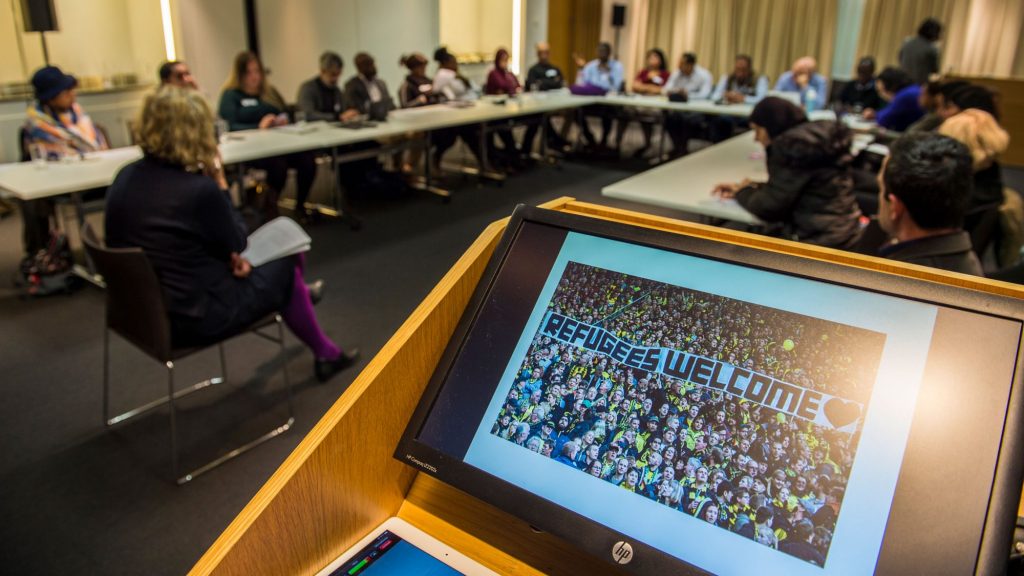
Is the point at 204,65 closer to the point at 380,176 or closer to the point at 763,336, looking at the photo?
the point at 380,176

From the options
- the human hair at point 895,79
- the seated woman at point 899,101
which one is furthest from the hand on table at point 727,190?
the human hair at point 895,79

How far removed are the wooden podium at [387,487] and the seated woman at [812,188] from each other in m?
2.01

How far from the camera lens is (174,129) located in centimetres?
211

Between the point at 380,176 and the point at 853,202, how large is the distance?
3952 millimetres

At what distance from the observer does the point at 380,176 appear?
574cm

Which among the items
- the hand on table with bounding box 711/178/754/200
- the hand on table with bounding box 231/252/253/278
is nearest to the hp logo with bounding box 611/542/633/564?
the hand on table with bounding box 231/252/253/278

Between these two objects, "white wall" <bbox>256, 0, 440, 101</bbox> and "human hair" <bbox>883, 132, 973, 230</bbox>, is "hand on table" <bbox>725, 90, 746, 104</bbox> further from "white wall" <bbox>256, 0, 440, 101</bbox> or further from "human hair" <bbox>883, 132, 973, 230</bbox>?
"human hair" <bbox>883, 132, 973, 230</bbox>

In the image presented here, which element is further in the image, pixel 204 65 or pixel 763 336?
pixel 204 65

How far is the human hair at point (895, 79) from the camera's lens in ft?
16.7

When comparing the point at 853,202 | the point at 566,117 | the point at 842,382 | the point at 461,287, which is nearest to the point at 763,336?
the point at 842,382

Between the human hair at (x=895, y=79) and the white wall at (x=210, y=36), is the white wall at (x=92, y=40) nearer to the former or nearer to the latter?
the white wall at (x=210, y=36)

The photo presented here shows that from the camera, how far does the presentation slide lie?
1.97 feet

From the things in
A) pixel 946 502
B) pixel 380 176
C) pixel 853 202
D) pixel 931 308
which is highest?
pixel 931 308

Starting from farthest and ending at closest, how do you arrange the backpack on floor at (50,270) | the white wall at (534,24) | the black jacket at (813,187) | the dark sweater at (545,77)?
the white wall at (534,24), the dark sweater at (545,77), the backpack on floor at (50,270), the black jacket at (813,187)
